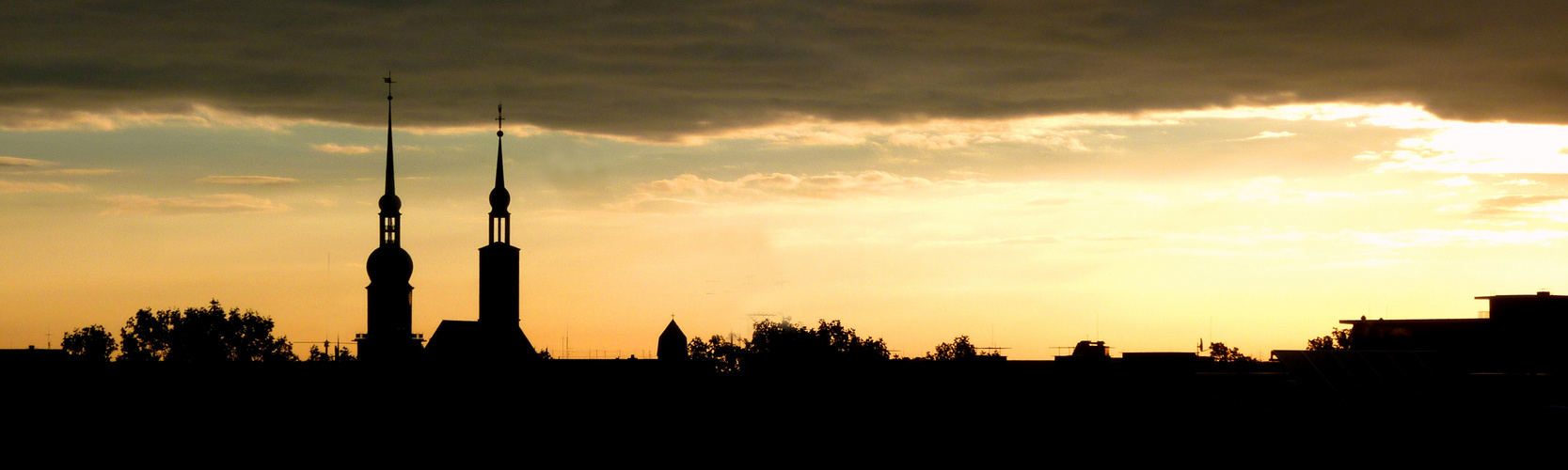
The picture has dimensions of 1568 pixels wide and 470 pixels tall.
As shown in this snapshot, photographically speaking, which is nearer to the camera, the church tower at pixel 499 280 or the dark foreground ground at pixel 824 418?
the dark foreground ground at pixel 824 418

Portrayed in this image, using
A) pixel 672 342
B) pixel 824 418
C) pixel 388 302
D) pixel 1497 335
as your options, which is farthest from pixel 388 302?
pixel 824 418

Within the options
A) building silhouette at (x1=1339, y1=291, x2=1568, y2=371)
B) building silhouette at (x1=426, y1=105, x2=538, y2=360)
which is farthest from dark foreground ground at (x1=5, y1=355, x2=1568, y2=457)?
building silhouette at (x1=426, y1=105, x2=538, y2=360)

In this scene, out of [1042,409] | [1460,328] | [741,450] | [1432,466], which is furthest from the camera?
[1460,328]

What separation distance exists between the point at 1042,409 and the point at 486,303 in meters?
133

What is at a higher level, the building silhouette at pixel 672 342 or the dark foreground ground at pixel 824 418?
the building silhouette at pixel 672 342

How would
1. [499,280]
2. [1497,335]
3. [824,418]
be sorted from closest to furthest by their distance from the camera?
[824,418] → [1497,335] → [499,280]

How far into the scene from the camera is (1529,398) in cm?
4556

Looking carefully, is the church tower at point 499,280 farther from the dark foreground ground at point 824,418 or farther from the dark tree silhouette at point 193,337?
the dark foreground ground at point 824,418

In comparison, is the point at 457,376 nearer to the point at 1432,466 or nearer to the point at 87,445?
the point at 87,445

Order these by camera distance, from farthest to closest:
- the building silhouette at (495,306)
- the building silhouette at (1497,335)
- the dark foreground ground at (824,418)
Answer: the building silhouette at (495,306) < the building silhouette at (1497,335) < the dark foreground ground at (824,418)

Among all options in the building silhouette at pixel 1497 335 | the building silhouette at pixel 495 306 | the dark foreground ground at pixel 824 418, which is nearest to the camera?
the dark foreground ground at pixel 824 418

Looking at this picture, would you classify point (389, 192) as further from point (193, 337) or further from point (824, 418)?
point (824, 418)

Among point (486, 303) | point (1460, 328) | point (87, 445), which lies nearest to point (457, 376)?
point (87, 445)

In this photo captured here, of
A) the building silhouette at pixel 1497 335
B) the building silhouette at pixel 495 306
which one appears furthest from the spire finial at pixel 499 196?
the building silhouette at pixel 1497 335
